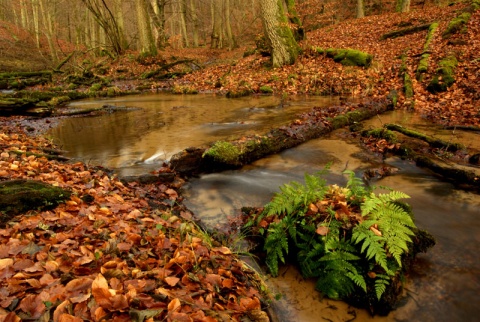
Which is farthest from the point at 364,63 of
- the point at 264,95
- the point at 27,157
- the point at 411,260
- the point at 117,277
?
the point at 117,277

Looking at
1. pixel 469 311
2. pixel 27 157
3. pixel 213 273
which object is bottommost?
pixel 469 311

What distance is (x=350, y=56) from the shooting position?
1407 centimetres

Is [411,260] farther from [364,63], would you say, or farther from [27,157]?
[364,63]

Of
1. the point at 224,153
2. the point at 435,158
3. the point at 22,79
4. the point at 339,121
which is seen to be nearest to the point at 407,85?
the point at 339,121

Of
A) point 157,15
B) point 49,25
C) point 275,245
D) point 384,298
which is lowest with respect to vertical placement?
point 384,298

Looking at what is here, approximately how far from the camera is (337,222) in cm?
309

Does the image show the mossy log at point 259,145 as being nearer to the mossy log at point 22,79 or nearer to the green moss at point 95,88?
the green moss at point 95,88

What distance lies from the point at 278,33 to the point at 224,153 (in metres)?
11.3

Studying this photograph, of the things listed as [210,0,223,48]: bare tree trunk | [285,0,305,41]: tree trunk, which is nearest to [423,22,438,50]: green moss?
[285,0,305,41]: tree trunk

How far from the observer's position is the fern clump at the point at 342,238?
279 cm

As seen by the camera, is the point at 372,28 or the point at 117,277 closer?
the point at 117,277

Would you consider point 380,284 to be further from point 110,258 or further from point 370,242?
point 110,258

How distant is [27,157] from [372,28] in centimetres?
2073

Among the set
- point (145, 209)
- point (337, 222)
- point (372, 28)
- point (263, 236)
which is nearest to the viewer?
point (337, 222)
